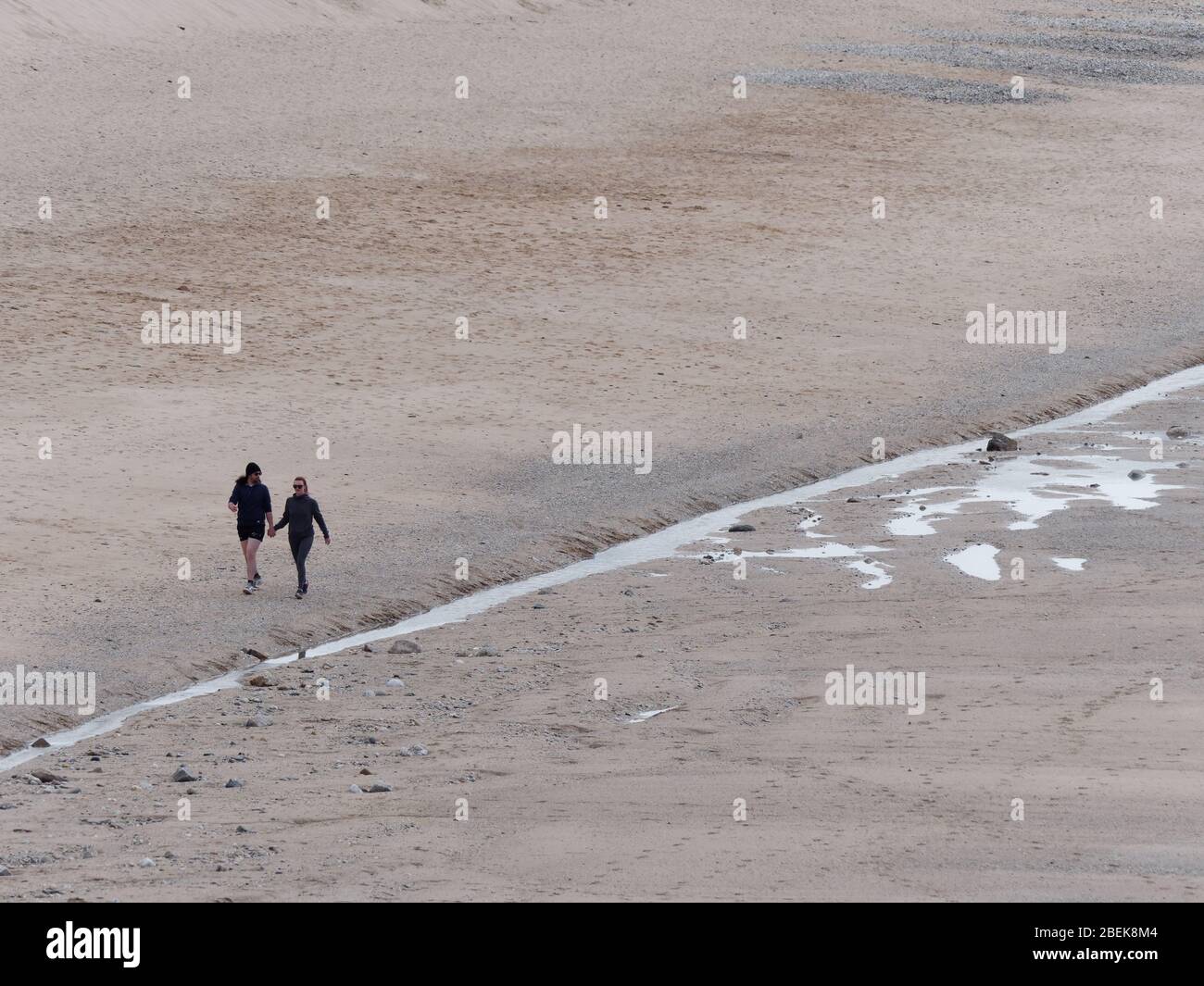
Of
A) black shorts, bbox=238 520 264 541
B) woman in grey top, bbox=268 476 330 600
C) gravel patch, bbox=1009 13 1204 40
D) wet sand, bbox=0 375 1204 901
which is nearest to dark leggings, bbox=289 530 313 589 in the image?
woman in grey top, bbox=268 476 330 600

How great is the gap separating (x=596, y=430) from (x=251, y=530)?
7.19m

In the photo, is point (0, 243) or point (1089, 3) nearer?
point (0, 243)

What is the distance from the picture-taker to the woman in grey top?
18.4 metres

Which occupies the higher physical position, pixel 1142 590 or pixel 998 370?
pixel 998 370

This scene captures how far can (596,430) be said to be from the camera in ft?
81.7

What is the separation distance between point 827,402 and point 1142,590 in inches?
378

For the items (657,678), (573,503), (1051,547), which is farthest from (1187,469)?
(657,678)

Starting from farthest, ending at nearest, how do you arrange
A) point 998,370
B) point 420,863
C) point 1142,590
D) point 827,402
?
1. point 998,370
2. point 827,402
3. point 1142,590
4. point 420,863

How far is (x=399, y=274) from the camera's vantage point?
31.6 meters

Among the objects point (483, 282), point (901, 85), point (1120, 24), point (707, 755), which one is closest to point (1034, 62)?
point (901, 85)

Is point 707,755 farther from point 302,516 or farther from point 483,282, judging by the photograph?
point 483,282

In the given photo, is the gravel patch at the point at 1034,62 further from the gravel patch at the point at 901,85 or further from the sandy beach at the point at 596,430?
the gravel patch at the point at 901,85
